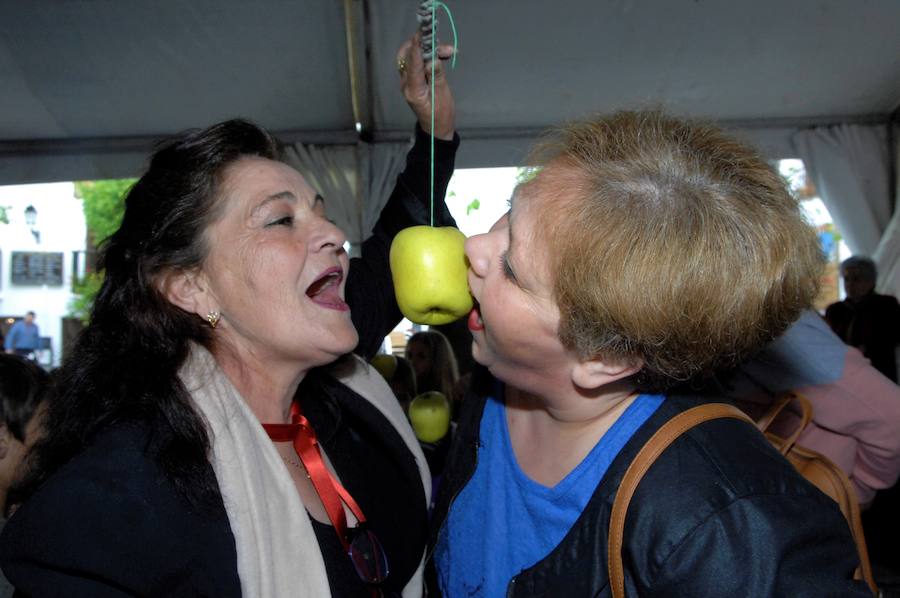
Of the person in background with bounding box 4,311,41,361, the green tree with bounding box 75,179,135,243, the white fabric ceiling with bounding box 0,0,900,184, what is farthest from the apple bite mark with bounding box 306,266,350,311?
the green tree with bounding box 75,179,135,243

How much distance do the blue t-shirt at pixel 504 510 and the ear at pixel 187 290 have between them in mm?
811

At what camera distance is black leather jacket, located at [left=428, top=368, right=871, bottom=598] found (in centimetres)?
98

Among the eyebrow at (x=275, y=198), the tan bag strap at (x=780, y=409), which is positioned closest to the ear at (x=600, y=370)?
the tan bag strap at (x=780, y=409)

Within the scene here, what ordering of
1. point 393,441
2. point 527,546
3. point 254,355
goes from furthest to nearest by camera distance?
point 393,441 → point 254,355 → point 527,546

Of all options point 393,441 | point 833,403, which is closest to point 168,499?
point 393,441

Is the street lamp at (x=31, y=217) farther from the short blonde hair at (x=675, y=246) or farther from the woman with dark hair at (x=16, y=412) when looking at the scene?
the short blonde hair at (x=675, y=246)

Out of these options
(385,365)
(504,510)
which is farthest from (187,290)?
(385,365)

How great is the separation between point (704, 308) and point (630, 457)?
1.08ft

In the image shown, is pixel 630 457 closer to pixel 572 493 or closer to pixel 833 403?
pixel 572 493

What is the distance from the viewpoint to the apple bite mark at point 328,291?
1652mm

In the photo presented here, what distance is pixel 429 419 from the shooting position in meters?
3.20

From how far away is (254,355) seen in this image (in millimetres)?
1612

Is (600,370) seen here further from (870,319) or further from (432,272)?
(870,319)

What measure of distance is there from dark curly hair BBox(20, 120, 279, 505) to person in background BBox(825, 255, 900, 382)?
4.90 metres
